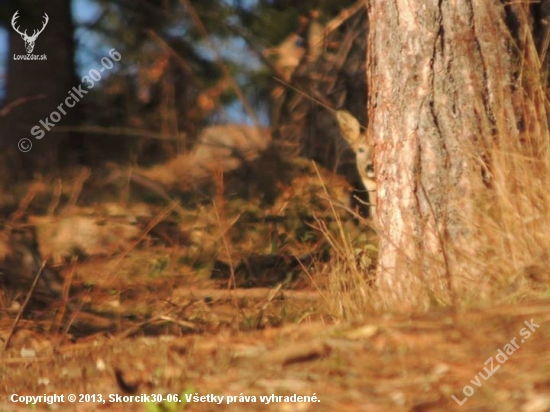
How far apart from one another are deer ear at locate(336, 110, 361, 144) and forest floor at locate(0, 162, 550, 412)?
1959mm

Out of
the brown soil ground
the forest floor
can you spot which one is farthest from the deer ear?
the brown soil ground

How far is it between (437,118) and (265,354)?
2.18 m

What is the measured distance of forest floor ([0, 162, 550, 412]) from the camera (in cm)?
335

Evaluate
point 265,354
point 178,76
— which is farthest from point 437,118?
point 178,76

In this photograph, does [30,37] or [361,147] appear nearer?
[361,147]

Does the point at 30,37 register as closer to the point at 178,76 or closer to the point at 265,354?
the point at 178,76

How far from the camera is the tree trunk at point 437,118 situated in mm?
5203

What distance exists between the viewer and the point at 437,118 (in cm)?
544

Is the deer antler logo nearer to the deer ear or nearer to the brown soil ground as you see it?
the deer ear

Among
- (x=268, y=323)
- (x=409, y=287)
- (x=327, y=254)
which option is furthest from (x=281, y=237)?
(x=409, y=287)

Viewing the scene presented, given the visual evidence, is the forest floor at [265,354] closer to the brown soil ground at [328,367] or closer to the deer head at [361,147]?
the brown soil ground at [328,367]

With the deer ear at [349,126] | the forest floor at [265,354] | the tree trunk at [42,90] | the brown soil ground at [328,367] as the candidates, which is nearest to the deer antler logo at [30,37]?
the tree trunk at [42,90]

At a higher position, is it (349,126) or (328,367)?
(349,126)

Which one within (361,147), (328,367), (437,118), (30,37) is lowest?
(328,367)
